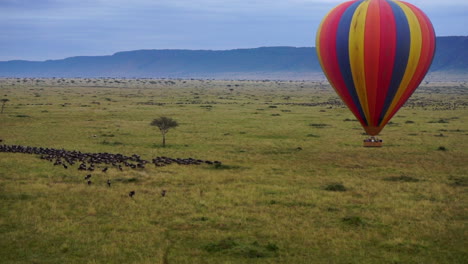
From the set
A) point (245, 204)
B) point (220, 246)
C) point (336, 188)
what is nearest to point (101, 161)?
point (245, 204)

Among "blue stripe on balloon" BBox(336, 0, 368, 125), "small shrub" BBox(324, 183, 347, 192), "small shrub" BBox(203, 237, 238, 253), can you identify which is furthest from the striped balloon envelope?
"small shrub" BBox(203, 237, 238, 253)

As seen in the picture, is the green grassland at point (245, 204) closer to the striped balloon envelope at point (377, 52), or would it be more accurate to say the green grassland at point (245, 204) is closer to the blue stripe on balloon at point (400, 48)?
the striped balloon envelope at point (377, 52)

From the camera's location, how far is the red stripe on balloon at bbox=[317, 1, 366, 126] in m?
35.3

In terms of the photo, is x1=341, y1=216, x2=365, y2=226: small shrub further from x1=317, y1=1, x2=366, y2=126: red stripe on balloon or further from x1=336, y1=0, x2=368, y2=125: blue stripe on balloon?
x1=317, y1=1, x2=366, y2=126: red stripe on balloon

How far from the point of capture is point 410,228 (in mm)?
21656

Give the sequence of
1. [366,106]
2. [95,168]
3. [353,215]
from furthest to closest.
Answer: [366,106], [95,168], [353,215]

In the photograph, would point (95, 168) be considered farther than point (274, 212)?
Yes

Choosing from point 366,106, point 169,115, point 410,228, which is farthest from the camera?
point 169,115

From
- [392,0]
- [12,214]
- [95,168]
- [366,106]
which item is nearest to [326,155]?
[366,106]

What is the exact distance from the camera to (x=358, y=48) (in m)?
33.8

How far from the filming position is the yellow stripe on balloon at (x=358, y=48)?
33.9 metres

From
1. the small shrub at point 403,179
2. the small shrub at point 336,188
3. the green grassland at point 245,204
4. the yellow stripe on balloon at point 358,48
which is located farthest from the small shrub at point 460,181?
the yellow stripe on balloon at point 358,48

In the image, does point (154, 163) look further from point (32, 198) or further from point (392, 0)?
point (392, 0)

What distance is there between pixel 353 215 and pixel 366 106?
13.1 meters
